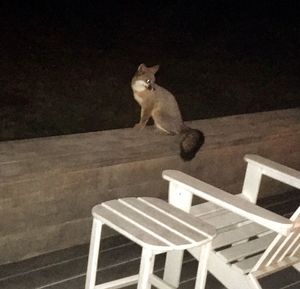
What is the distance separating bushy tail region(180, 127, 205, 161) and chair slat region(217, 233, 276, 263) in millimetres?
573

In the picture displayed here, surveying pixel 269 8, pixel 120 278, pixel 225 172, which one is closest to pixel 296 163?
pixel 225 172

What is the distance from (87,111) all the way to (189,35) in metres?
0.94

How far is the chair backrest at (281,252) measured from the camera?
5.83 feet

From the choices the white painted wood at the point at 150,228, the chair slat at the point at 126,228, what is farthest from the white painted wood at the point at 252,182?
the chair slat at the point at 126,228

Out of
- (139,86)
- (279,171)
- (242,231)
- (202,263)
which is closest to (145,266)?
(202,263)

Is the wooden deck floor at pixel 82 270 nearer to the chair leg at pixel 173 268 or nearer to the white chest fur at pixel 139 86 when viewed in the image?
the chair leg at pixel 173 268

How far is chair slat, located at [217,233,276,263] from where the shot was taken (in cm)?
195

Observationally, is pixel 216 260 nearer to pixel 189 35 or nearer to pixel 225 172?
pixel 225 172

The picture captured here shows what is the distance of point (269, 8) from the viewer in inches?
148

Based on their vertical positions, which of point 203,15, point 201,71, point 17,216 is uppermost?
point 203,15

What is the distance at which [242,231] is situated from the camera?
2.12 meters

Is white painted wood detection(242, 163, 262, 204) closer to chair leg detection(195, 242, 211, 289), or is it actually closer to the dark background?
chair leg detection(195, 242, 211, 289)

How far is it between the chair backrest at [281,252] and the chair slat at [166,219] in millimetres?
220

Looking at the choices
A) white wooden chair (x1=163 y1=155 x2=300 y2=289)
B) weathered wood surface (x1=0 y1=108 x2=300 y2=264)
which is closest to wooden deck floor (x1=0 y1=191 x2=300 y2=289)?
weathered wood surface (x1=0 y1=108 x2=300 y2=264)
